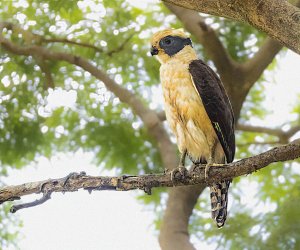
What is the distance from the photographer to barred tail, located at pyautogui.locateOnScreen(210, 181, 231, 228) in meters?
2.76

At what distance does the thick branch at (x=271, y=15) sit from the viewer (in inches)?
81.7

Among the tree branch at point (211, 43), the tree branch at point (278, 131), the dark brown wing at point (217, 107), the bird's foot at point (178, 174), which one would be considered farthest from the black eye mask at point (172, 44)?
the tree branch at point (278, 131)

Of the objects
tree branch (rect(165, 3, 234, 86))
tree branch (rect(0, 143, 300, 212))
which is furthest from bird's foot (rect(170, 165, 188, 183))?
tree branch (rect(165, 3, 234, 86))

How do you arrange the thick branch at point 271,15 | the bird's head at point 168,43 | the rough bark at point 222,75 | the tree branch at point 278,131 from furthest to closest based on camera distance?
the tree branch at point 278,131 < the rough bark at point 222,75 < the bird's head at point 168,43 < the thick branch at point 271,15

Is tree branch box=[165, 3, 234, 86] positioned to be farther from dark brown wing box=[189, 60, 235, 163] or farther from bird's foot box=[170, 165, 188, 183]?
bird's foot box=[170, 165, 188, 183]

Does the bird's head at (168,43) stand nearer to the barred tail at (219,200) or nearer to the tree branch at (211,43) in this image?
the barred tail at (219,200)

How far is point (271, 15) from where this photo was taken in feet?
6.93

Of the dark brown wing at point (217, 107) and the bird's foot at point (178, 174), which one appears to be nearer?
the bird's foot at point (178, 174)

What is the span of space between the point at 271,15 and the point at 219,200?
3.25ft

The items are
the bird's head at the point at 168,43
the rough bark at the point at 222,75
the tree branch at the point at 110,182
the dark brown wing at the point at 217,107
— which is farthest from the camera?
the rough bark at the point at 222,75

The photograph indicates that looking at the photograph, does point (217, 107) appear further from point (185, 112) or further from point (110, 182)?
point (110, 182)

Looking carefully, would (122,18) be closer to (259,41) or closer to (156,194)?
(259,41)

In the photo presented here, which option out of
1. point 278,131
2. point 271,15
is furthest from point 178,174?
point 278,131

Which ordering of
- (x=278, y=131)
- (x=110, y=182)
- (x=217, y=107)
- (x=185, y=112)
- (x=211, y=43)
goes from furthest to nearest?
(x=278, y=131)
(x=211, y=43)
(x=185, y=112)
(x=217, y=107)
(x=110, y=182)
